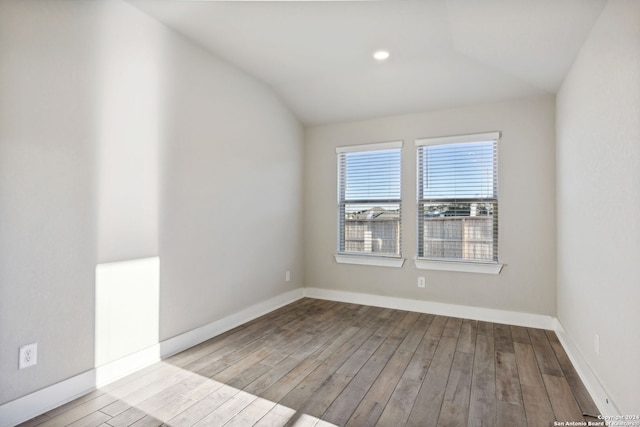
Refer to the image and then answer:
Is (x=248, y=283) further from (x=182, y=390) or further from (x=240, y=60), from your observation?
(x=240, y=60)

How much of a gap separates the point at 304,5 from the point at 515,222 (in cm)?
291

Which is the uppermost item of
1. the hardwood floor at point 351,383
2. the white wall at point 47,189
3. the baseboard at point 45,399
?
the white wall at point 47,189

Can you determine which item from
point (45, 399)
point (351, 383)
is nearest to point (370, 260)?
point (351, 383)

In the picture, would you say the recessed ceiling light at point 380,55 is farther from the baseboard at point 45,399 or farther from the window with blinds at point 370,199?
the baseboard at point 45,399

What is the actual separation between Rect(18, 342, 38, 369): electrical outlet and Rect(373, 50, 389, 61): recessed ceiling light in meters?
3.29

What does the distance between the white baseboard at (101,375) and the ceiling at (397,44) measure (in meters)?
2.54

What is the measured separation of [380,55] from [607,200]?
2130 millimetres

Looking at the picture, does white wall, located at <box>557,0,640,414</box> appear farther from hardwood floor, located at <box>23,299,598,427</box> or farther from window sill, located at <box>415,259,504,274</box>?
window sill, located at <box>415,259,504,274</box>

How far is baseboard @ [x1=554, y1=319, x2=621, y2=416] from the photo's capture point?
1.85 meters

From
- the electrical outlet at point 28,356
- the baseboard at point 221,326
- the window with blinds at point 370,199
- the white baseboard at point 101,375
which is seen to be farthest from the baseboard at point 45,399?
the window with blinds at point 370,199

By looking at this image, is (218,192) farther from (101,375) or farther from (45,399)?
(45,399)

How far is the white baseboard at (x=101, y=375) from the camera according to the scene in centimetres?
180

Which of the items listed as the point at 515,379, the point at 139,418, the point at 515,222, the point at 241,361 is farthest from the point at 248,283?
the point at 515,222

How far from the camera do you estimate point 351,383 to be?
2.27m
